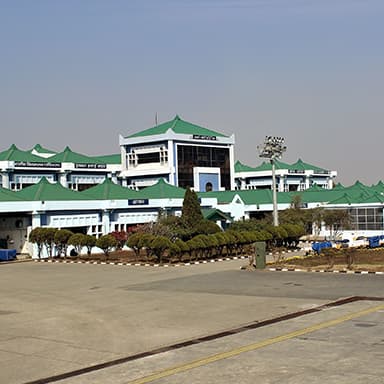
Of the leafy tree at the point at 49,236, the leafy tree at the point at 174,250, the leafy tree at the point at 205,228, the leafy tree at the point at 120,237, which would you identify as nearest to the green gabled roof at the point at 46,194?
the leafy tree at the point at 49,236

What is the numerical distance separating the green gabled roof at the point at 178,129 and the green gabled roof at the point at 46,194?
3713 centimetres

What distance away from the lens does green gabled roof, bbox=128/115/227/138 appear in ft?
302

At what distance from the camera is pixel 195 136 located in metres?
92.4

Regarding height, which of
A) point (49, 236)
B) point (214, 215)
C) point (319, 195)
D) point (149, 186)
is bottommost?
point (49, 236)

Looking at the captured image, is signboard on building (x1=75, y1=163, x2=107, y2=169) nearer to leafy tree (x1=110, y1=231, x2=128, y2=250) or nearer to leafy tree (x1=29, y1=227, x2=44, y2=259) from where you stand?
leafy tree (x1=110, y1=231, x2=128, y2=250)

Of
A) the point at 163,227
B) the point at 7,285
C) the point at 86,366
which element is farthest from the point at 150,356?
the point at 163,227

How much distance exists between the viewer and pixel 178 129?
91.8 metres

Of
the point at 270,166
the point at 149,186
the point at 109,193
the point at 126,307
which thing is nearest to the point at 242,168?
the point at 270,166

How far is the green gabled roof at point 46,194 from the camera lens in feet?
170

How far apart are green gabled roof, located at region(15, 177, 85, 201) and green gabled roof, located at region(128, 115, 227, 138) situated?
122 ft

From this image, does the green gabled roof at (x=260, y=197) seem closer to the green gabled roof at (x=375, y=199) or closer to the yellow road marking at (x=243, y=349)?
the green gabled roof at (x=375, y=199)

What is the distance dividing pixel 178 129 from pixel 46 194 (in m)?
41.1

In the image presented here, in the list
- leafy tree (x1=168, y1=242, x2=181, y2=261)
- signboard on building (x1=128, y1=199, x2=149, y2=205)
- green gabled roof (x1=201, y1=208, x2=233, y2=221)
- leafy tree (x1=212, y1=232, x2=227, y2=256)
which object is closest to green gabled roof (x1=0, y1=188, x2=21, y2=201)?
signboard on building (x1=128, y1=199, x2=149, y2=205)

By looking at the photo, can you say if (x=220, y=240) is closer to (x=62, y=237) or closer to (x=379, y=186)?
(x=62, y=237)
